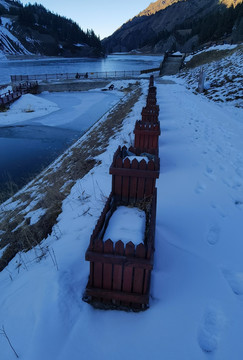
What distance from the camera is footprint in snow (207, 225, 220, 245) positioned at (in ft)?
11.5

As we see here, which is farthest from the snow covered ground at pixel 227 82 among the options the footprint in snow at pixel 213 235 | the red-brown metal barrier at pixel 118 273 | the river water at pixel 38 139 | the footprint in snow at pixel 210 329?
the red-brown metal barrier at pixel 118 273

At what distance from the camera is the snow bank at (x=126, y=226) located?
258 centimetres

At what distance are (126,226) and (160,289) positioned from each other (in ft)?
2.64

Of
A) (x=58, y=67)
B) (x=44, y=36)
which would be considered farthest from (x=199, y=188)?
(x=44, y=36)

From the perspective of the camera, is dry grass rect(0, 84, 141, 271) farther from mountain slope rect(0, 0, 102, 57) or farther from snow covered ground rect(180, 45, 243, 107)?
mountain slope rect(0, 0, 102, 57)

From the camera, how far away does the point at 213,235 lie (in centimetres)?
364

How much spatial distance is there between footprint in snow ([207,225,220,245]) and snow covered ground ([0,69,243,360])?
14 mm

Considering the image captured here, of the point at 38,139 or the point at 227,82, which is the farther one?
the point at 227,82

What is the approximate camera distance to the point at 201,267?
3055 millimetres

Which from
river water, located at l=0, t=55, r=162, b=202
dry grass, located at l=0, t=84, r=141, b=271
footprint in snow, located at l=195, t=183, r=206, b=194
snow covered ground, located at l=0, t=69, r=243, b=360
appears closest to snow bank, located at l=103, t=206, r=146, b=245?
snow covered ground, located at l=0, t=69, r=243, b=360

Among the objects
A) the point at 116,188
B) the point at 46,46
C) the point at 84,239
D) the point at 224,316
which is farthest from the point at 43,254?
the point at 46,46

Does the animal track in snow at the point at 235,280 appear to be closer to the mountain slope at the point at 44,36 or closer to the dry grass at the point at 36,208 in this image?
the dry grass at the point at 36,208

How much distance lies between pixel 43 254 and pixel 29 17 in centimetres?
20430

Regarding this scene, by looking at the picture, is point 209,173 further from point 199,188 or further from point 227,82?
point 227,82
